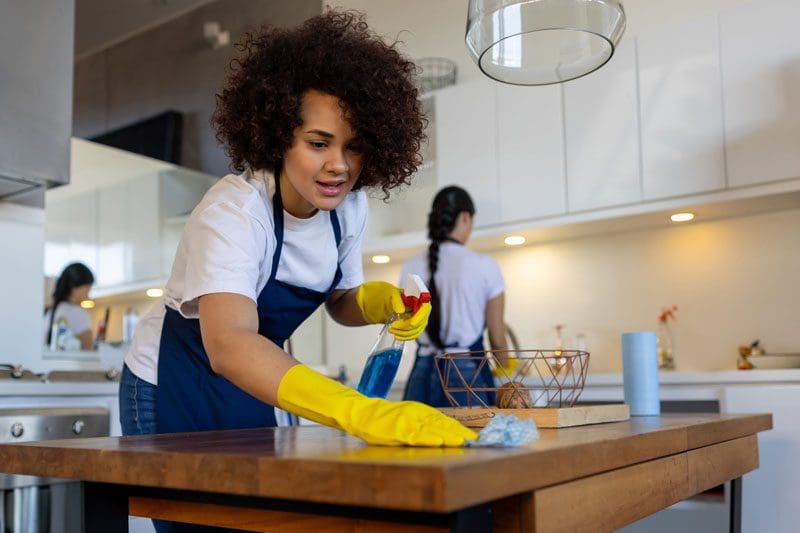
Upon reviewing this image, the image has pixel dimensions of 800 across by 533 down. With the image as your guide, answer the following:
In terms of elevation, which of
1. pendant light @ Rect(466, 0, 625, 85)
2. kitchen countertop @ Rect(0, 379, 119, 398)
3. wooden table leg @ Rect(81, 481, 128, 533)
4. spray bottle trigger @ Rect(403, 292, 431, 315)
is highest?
pendant light @ Rect(466, 0, 625, 85)

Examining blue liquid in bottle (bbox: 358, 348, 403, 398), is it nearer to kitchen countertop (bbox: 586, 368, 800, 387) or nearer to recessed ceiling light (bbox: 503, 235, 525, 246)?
kitchen countertop (bbox: 586, 368, 800, 387)

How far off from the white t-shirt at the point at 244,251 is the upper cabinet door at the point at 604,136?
189 cm

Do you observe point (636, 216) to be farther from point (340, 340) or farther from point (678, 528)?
point (340, 340)

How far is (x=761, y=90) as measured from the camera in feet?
9.81

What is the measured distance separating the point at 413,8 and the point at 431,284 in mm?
1770

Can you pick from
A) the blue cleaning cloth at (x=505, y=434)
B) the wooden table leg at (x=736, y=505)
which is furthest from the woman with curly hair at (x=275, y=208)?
the wooden table leg at (x=736, y=505)

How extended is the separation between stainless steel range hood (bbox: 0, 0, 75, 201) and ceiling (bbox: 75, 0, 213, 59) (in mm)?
2092

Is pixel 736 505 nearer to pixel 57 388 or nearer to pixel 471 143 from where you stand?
pixel 57 388

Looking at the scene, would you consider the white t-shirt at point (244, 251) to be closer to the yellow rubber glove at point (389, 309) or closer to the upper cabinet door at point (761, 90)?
the yellow rubber glove at point (389, 309)

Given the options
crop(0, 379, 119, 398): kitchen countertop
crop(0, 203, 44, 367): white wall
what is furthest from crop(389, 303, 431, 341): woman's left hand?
crop(0, 203, 44, 367): white wall

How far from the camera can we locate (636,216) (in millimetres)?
3312

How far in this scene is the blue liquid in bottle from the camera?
135cm

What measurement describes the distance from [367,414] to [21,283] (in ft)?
7.20

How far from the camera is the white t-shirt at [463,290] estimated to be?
3.09 m
